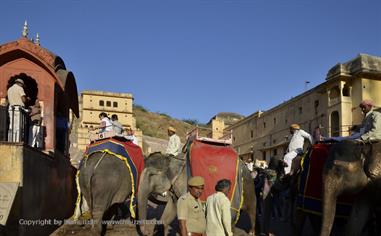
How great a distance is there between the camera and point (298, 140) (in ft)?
31.8

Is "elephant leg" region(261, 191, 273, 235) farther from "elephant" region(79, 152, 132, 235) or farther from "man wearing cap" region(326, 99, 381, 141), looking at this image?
"elephant" region(79, 152, 132, 235)

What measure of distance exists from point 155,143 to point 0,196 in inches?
1733

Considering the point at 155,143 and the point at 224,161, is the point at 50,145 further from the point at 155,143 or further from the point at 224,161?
the point at 155,143

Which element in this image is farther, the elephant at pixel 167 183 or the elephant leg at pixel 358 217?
the elephant at pixel 167 183

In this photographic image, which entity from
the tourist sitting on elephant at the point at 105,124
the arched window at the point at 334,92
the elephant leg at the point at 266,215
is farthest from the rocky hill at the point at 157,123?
the elephant leg at the point at 266,215

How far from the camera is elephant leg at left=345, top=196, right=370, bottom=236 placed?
7.06 meters

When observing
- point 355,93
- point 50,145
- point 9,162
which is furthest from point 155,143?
point 9,162

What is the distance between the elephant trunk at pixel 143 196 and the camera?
8898mm

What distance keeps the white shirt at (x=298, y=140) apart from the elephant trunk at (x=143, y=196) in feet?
11.1

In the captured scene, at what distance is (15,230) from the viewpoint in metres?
7.45

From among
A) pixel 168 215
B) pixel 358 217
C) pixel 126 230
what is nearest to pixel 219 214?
pixel 358 217

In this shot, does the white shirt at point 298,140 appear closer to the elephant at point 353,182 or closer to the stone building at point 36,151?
the elephant at point 353,182

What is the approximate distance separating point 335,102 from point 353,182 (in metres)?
28.5

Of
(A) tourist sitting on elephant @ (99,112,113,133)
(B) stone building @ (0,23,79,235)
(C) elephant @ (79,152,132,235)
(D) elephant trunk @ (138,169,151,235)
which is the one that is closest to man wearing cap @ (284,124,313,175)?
(D) elephant trunk @ (138,169,151,235)
